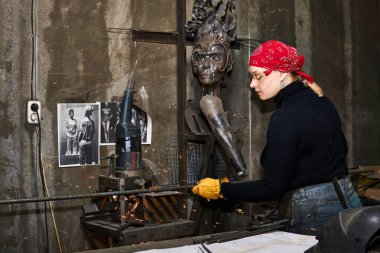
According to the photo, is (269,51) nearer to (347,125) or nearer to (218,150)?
(218,150)

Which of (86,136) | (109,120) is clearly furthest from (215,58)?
(86,136)

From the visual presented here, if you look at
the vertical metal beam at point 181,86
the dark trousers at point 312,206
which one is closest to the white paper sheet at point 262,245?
the dark trousers at point 312,206

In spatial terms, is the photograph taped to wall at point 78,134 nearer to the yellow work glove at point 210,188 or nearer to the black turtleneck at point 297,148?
the yellow work glove at point 210,188

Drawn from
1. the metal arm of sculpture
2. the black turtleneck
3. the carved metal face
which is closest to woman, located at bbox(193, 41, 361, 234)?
the black turtleneck

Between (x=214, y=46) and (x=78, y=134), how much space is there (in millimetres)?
1479

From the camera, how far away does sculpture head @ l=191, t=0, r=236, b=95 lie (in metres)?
4.43

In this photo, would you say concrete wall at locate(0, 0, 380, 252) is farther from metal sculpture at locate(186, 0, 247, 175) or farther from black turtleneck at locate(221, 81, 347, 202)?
black turtleneck at locate(221, 81, 347, 202)

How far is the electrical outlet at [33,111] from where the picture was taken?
4.03 m

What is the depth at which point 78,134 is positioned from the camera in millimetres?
4238

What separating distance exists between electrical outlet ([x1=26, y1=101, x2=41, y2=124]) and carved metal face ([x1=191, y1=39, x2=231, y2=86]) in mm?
1483

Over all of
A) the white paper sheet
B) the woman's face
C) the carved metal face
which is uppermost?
the carved metal face

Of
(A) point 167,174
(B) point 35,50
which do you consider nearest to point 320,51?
(A) point 167,174

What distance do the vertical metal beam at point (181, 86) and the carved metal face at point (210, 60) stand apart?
21 centimetres

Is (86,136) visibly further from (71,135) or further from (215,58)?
(215,58)
